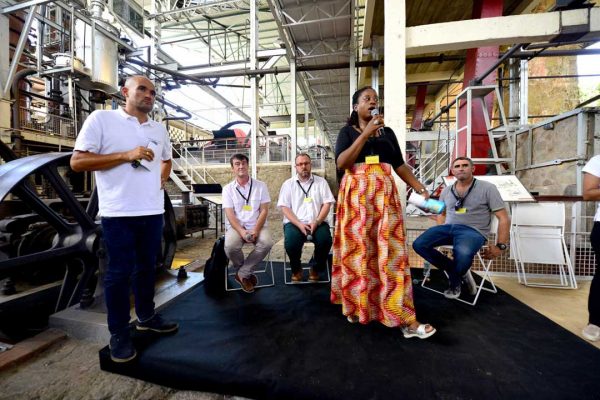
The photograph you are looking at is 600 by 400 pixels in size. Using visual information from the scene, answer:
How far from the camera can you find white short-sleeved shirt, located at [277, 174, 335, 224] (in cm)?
299

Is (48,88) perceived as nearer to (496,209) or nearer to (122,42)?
(122,42)

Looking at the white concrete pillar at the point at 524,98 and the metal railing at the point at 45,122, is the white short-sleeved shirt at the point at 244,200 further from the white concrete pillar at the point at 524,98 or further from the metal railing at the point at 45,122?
the metal railing at the point at 45,122

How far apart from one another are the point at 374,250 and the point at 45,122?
10370 mm

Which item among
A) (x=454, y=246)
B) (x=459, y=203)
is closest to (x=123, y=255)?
(x=454, y=246)

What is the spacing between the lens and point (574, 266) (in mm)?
3195

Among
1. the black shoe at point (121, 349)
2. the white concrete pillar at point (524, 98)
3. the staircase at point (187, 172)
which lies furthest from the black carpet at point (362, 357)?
the staircase at point (187, 172)

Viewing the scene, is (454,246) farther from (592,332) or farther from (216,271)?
(216,271)

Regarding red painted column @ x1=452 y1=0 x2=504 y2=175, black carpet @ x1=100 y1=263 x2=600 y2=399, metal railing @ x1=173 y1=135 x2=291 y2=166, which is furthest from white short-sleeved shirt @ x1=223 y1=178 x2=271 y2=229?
metal railing @ x1=173 y1=135 x2=291 y2=166

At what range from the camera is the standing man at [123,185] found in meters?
1.51

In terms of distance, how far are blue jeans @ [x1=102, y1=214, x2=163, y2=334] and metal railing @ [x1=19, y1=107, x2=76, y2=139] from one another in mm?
8479

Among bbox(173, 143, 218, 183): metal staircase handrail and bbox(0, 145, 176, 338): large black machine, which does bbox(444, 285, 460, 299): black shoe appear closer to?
bbox(0, 145, 176, 338): large black machine

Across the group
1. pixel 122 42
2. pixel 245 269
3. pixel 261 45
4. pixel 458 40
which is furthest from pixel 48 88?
pixel 458 40

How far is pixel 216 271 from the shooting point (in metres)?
2.71

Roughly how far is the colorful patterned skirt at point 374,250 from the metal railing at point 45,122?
927 centimetres
